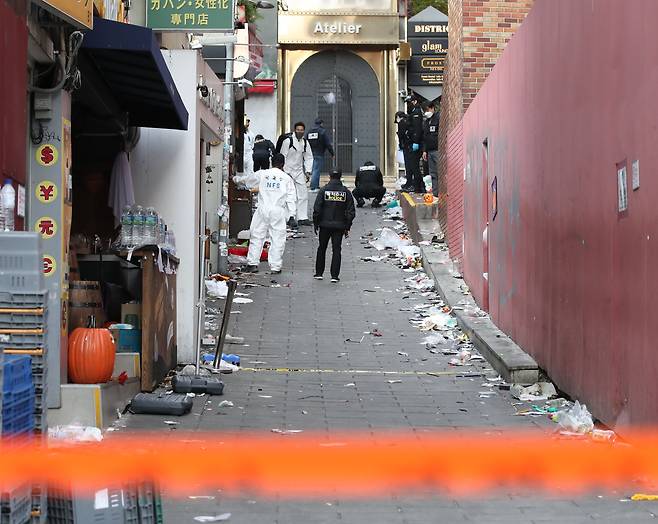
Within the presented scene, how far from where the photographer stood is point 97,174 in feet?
43.1

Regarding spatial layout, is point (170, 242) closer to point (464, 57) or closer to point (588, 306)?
point (588, 306)

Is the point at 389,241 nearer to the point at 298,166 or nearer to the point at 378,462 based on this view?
the point at 298,166

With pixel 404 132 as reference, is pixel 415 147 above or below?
below

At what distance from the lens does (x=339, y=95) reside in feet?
118

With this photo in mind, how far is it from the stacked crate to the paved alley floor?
1764 mm

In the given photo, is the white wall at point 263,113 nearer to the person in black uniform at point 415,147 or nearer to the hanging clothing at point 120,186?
the person in black uniform at point 415,147

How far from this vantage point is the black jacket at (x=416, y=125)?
88.7ft

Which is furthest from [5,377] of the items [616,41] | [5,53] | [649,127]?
[616,41]

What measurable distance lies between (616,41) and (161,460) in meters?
4.51

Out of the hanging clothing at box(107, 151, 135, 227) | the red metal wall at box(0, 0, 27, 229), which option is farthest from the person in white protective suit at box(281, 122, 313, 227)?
the red metal wall at box(0, 0, 27, 229)

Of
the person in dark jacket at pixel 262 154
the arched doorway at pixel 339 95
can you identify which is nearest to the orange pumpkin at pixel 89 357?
the person in dark jacket at pixel 262 154

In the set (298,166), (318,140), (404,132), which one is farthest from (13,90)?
(404,132)

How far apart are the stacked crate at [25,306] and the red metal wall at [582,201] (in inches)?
169

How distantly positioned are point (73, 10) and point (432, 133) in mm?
17247
